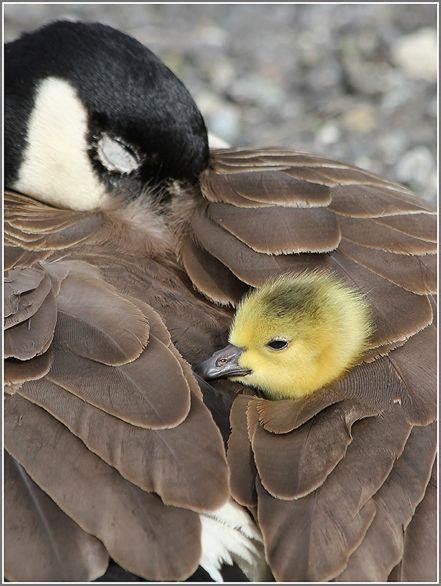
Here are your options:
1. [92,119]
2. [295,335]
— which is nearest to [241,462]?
[295,335]

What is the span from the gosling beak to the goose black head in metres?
0.76

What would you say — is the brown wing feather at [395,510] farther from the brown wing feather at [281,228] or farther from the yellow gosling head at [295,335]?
the brown wing feather at [281,228]

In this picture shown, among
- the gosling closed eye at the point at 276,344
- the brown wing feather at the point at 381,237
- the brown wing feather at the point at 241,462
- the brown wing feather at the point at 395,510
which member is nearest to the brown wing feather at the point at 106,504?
the brown wing feather at the point at 241,462

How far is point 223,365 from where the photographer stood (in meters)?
2.14

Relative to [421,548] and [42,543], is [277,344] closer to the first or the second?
[421,548]

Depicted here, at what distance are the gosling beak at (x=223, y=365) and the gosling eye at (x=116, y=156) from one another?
0.85 meters

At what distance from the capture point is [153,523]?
175 cm

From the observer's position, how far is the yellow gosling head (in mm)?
2176

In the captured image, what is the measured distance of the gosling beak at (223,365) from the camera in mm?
2104

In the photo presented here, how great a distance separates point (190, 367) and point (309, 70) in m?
3.29

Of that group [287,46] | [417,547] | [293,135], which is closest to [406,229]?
[417,547]

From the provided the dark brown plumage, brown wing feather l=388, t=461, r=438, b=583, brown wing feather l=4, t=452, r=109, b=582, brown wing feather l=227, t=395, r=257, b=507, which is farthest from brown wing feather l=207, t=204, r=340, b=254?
brown wing feather l=4, t=452, r=109, b=582

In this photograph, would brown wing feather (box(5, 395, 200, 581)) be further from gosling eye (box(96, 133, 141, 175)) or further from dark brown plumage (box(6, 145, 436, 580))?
gosling eye (box(96, 133, 141, 175))

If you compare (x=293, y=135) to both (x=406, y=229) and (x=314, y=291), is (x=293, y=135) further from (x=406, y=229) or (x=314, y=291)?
(x=314, y=291)
